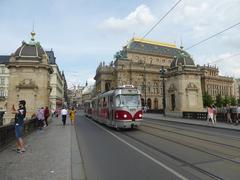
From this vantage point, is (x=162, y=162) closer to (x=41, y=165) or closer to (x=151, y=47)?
(x=41, y=165)

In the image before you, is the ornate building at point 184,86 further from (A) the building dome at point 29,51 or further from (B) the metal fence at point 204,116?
(A) the building dome at point 29,51

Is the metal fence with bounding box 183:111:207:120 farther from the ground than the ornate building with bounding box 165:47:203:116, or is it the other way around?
the ornate building with bounding box 165:47:203:116

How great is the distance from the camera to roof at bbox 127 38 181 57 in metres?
119

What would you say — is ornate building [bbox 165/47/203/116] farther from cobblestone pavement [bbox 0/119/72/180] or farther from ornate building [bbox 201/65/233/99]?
ornate building [bbox 201/65/233/99]

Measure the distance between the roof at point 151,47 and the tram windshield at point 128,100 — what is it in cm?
9295

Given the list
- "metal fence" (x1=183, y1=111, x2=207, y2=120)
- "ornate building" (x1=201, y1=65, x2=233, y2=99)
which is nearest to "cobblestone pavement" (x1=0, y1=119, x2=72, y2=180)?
"metal fence" (x1=183, y1=111, x2=207, y2=120)

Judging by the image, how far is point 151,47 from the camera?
4961 inches

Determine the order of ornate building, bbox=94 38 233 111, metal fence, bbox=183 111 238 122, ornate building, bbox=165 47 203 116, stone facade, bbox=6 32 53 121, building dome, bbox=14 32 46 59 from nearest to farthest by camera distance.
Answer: metal fence, bbox=183 111 238 122, stone facade, bbox=6 32 53 121, building dome, bbox=14 32 46 59, ornate building, bbox=165 47 203 116, ornate building, bbox=94 38 233 111

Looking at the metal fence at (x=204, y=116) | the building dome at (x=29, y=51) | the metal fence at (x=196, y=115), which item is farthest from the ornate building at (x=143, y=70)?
the building dome at (x=29, y=51)

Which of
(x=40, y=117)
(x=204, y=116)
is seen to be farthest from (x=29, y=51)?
(x=204, y=116)

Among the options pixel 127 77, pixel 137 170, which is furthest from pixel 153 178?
pixel 127 77

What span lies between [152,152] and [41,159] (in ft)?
14.1

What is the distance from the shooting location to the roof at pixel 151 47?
391 feet

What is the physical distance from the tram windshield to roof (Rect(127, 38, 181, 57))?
9295cm
